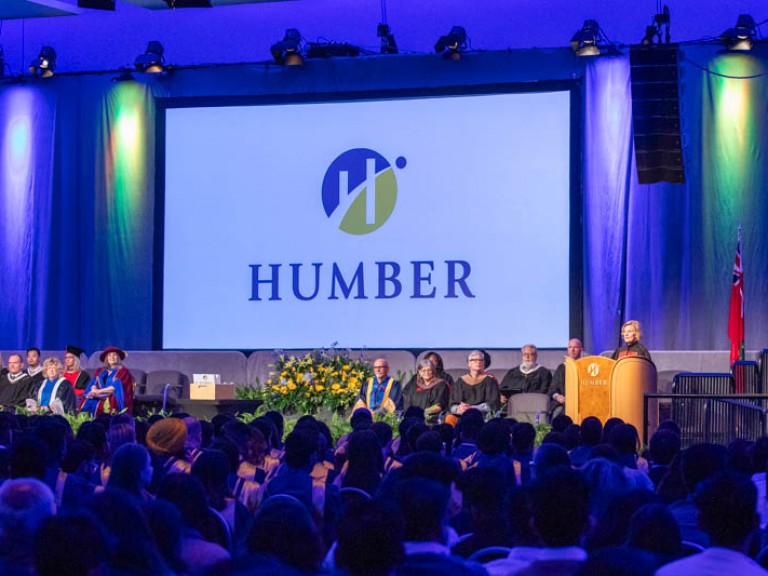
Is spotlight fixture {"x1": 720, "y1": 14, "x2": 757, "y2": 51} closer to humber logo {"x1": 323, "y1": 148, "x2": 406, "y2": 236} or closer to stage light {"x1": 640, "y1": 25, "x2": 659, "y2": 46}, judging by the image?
stage light {"x1": 640, "y1": 25, "x2": 659, "y2": 46}

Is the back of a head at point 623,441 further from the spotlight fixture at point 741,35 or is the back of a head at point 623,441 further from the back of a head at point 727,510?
the spotlight fixture at point 741,35

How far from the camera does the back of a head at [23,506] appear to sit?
3.11 m

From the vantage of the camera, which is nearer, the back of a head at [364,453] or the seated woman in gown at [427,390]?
the back of a head at [364,453]

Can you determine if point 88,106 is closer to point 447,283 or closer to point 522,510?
point 447,283

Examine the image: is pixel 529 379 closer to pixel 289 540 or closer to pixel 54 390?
pixel 54 390

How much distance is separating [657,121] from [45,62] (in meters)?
7.27

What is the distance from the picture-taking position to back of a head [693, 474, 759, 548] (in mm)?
2939

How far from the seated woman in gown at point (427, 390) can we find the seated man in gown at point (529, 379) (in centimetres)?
110

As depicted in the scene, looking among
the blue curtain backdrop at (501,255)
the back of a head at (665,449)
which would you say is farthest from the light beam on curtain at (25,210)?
the back of a head at (665,449)

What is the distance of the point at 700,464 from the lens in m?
4.38

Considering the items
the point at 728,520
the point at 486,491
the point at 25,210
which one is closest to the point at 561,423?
the point at 486,491

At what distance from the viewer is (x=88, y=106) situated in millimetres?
15977

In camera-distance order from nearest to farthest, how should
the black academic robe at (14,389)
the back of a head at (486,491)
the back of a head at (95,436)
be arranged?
the back of a head at (486,491) → the back of a head at (95,436) → the black academic robe at (14,389)

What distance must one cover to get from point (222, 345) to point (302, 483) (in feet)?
33.5
